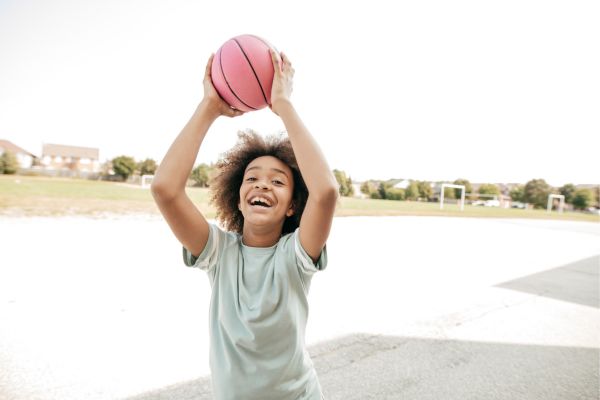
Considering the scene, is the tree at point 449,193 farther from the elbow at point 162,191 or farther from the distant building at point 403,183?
the elbow at point 162,191

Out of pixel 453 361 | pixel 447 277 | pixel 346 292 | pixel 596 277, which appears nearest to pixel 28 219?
pixel 346 292

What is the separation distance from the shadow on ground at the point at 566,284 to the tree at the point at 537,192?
3577 inches

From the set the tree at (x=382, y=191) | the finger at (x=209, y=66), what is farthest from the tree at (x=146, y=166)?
the finger at (x=209, y=66)

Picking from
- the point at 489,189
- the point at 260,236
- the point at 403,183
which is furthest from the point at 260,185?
the point at 489,189

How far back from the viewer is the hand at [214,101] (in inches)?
68.4

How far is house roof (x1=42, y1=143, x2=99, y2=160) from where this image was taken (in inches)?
3688

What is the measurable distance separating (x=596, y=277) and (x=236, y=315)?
9.31 meters

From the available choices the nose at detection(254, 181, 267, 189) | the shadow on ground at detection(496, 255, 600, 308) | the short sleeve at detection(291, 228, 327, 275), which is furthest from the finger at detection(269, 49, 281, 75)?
the shadow on ground at detection(496, 255, 600, 308)

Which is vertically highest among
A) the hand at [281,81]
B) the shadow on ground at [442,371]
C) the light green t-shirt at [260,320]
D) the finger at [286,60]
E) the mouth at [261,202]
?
the finger at [286,60]

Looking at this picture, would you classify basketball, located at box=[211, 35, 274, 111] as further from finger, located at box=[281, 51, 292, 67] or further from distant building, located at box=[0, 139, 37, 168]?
distant building, located at box=[0, 139, 37, 168]

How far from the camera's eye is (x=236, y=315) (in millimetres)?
1576

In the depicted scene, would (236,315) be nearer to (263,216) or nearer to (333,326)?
(263,216)

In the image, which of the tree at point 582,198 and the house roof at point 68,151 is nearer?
the tree at point 582,198

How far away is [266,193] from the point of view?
1708mm
